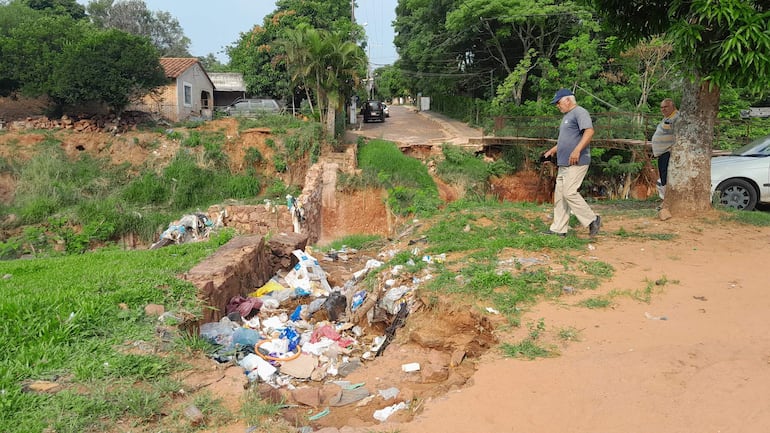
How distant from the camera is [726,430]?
2.79 meters

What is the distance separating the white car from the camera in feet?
30.1

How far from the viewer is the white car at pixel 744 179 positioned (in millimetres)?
9172

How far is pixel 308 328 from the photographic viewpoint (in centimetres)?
641

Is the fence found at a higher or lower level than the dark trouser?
higher

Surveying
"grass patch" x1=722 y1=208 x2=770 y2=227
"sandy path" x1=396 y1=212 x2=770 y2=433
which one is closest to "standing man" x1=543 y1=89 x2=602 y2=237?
"sandy path" x1=396 y1=212 x2=770 y2=433

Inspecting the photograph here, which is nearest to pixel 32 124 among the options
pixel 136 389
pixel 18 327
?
pixel 18 327

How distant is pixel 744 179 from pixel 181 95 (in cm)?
2214

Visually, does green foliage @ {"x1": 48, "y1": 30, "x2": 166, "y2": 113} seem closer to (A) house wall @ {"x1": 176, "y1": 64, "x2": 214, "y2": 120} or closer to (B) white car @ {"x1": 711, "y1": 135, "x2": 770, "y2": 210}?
(A) house wall @ {"x1": 176, "y1": 64, "x2": 214, "y2": 120}

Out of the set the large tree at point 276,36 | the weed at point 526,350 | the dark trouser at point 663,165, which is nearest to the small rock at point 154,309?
the weed at point 526,350

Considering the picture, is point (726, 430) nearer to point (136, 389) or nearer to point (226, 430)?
point (226, 430)

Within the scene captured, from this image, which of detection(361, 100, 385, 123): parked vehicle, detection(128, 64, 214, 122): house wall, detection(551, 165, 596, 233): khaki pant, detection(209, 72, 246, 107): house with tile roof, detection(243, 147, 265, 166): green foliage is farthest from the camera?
detection(361, 100, 385, 123): parked vehicle

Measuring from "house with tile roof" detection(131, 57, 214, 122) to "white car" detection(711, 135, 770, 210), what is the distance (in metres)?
18.9

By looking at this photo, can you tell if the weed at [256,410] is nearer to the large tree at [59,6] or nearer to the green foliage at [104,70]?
the green foliage at [104,70]

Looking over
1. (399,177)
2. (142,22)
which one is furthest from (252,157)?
(142,22)
